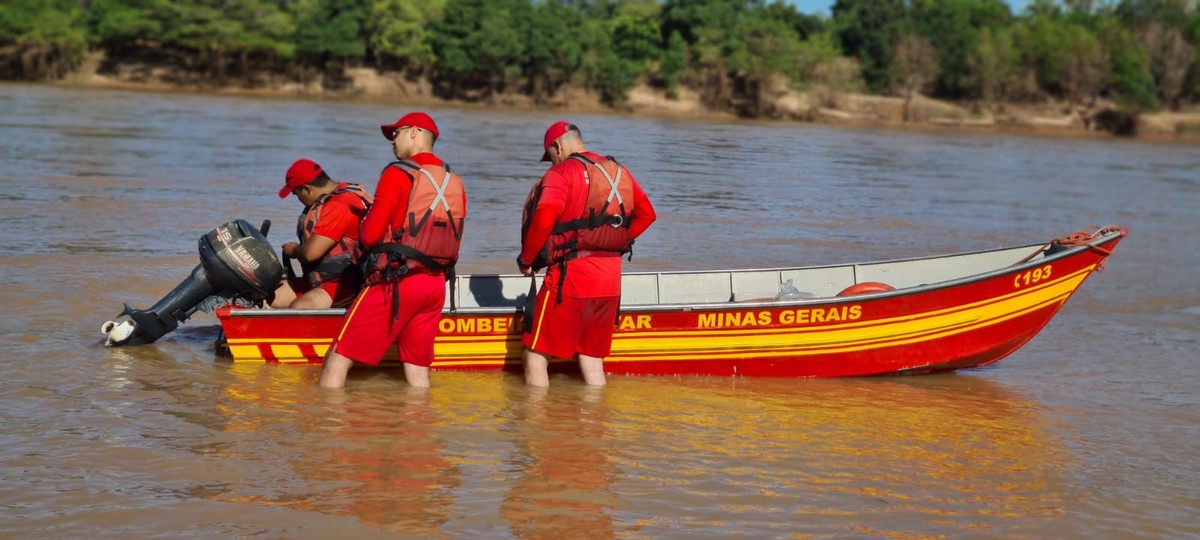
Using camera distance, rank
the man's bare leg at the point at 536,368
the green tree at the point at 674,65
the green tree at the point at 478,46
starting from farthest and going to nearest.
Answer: the green tree at the point at 674,65, the green tree at the point at 478,46, the man's bare leg at the point at 536,368

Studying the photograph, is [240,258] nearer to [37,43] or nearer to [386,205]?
[386,205]

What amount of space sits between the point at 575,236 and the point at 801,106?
175 feet

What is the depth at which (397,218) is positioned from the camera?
6.48 meters

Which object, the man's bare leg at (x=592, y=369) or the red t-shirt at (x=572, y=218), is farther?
the man's bare leg at (x=592, y=369)

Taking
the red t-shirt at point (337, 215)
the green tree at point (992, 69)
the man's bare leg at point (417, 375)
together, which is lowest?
the man's bare leg at point (417, 375)

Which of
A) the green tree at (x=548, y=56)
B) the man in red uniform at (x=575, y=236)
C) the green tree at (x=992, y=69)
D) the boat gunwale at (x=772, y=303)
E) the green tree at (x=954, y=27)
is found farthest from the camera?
the green tree at (x=954, y=27)

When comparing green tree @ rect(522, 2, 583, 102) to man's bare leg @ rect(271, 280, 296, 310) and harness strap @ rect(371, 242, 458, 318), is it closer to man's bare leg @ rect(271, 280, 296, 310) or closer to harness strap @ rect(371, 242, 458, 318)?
man's bare leg @ rect(271, 280, 296, 310)

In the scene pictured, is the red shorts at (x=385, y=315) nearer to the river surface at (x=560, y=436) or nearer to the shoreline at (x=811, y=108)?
the river surface at (x=560, y=436)

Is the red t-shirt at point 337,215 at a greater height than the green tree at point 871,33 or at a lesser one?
lesser

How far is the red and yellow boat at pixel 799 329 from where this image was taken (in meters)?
7.47

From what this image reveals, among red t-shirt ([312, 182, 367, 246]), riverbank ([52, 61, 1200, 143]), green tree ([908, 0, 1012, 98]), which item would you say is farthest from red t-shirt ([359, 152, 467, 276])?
green tree ([908, 0, 1012, 98])

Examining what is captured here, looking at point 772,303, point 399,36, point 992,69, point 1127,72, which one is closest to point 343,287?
point 772,303

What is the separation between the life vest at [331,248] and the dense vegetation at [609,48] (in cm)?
4954

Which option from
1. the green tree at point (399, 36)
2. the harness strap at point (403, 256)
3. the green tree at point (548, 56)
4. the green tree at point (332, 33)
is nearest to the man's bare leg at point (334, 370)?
the harness strap at point (403, 256)
